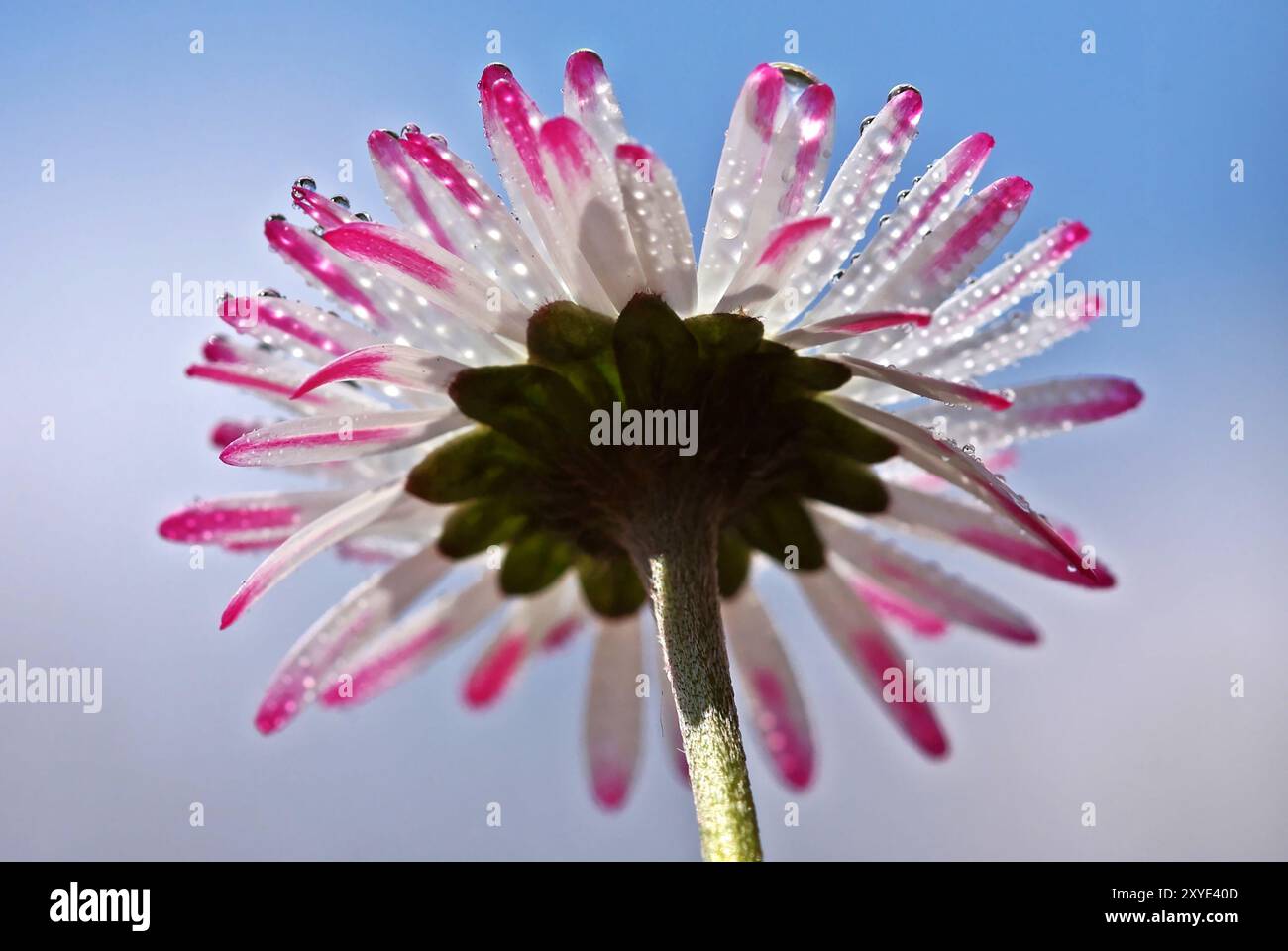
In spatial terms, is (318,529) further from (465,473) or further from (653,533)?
(653,533)

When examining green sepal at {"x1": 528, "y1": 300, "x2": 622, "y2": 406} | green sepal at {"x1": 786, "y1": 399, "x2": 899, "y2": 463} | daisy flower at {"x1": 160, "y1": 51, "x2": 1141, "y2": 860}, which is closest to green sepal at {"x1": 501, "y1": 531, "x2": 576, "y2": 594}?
daisy flower at {"x1": 160, "y1": 51, "x2": 1141, "y2": 860}

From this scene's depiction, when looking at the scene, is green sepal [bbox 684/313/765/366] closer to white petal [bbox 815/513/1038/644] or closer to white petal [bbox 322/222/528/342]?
white petal [bbox 322/222/528/342]

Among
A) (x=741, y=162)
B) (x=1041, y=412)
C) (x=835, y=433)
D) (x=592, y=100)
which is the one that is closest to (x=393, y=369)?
(x=592, y=100)

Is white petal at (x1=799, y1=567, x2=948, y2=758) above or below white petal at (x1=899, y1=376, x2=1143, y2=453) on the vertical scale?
below

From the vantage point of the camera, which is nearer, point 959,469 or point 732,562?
point 959,469

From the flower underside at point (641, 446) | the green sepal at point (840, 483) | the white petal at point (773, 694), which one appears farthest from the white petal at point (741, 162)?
the white petal at point (773, 694)

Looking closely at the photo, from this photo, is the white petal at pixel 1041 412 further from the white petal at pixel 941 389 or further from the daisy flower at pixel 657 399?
the white petal at pixel 941 389

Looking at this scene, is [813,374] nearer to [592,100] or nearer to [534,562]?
[592,100]
